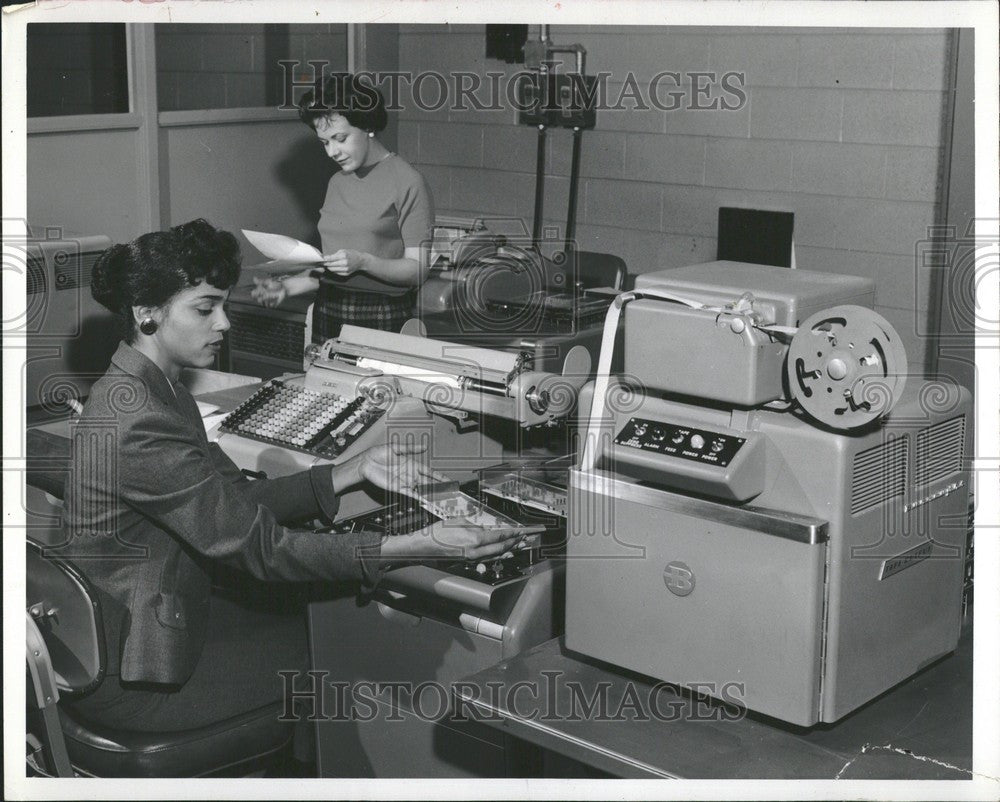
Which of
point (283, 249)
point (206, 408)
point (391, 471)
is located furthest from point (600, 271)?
point (391, 471)

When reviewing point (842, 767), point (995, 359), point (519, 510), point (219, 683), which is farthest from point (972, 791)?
point (219, 683)

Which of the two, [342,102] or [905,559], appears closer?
[905,559]

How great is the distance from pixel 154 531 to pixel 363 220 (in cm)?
147

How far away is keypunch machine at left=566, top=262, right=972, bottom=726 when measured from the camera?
5.08 feet

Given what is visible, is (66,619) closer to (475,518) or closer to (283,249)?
(475,518)

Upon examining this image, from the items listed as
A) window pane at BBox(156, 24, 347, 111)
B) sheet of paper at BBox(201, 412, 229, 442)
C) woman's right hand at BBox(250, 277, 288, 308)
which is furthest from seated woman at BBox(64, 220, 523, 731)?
window pane at BBox(156, 24, 347, 111)

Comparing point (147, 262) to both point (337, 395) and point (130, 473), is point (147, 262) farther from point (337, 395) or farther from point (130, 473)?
point (337, 395)

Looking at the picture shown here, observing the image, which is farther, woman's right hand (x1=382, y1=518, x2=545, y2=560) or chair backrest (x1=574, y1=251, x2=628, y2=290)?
chair backrest (x1=574, y1=251, x2=628, y2=290)

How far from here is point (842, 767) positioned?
5.10ft

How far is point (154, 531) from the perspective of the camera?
1950mm

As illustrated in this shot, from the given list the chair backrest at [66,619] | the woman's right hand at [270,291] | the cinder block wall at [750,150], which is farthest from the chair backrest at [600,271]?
the chair backrest at [66,619]

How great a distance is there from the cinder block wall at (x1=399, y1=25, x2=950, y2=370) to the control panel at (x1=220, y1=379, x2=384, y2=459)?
2173mm

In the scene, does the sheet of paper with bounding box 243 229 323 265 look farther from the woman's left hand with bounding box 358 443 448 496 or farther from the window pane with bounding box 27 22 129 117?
the window pane with bounding box 27 22 129 117

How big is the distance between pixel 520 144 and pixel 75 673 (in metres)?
3.34
